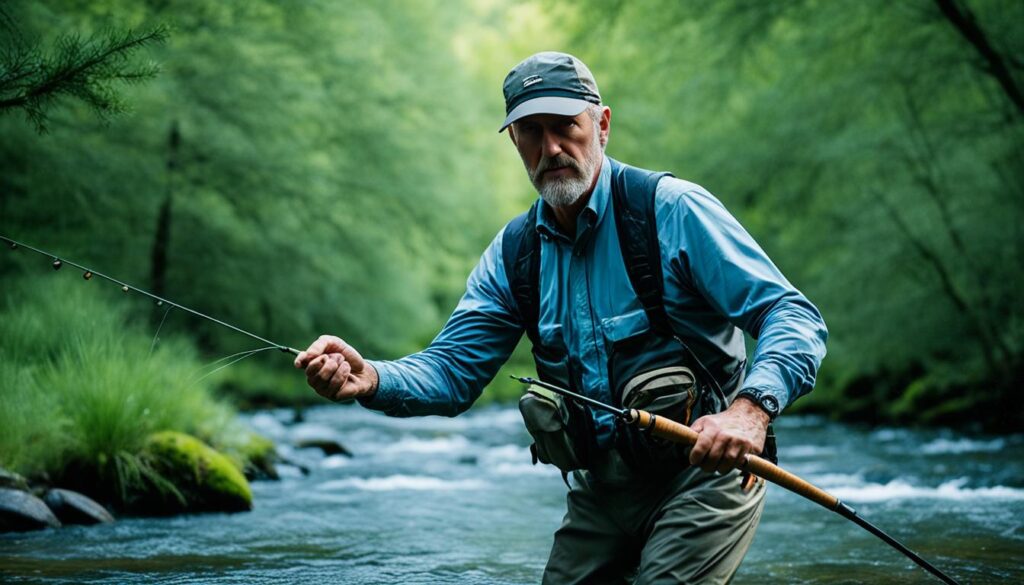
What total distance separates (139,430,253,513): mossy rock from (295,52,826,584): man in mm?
3899

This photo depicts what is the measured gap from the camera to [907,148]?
1232 centimetres

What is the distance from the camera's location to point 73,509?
5.80 metres

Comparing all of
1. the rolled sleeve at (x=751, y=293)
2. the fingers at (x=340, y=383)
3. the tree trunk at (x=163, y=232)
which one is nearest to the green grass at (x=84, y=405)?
the fingers at (x=340, y=383)

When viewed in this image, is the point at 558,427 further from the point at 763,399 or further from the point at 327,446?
the point at 327,446

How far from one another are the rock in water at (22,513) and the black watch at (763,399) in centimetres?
444

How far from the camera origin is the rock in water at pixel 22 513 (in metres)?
5.43

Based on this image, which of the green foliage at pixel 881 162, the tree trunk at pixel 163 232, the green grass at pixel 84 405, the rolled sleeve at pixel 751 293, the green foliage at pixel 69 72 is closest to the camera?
the rolled sleeve at pixel 751 293

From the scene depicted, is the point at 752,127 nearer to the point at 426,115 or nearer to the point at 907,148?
the point at 907,148

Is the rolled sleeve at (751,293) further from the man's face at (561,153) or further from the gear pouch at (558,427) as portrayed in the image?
the gear pouch at (558,427)

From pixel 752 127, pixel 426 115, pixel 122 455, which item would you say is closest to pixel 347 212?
pixel 426 115

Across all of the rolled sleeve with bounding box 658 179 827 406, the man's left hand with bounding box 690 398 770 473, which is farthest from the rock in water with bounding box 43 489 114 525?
→ the man's left hand with bounding box 690 398 770 473

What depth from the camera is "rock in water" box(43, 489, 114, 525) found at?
5780 mm

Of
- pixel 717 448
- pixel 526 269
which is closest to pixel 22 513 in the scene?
pixel 526 269

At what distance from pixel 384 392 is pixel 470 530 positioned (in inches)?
132
